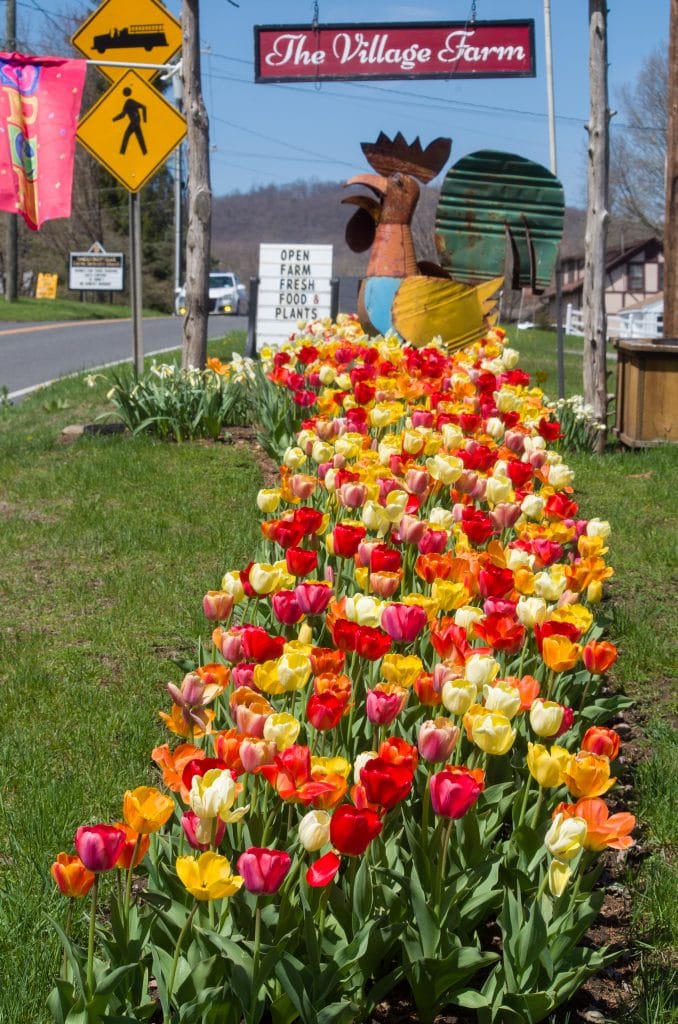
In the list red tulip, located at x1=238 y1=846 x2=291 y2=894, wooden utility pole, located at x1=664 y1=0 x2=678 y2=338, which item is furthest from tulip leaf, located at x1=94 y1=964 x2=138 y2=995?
wooden utility pole, located at x1=664 y1=0 x2=678 y2=338

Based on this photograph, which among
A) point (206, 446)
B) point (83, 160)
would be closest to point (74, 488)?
point (206, 446)

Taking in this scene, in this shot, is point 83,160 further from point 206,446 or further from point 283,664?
point 283,664

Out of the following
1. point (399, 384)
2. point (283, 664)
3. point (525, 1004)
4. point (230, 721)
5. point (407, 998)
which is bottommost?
Result: point (407, 998)

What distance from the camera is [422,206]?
5934 centimetres

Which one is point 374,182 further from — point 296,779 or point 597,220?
point 296,779

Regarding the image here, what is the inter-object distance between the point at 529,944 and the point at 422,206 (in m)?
59.6

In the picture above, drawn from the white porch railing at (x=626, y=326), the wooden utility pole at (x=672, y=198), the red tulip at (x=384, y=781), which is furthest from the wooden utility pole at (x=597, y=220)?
the white porch railing at (x=626, y=326)

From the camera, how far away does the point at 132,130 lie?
8.87 m

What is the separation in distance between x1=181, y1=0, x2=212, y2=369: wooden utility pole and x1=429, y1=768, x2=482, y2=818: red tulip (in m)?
8.15

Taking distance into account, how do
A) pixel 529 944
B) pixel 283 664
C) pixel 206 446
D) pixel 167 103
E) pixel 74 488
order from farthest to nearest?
pixel 167 103 → pixel 206 446 → pixel 74 488 → pixel 283 664 → pixel 529 944

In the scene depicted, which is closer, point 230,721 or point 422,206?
point 230,721

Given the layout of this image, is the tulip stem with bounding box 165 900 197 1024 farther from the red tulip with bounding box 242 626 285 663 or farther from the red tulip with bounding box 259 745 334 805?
the red tulip with bounding box 242 626 285 663

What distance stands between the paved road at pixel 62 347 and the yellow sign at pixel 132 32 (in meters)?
4.42

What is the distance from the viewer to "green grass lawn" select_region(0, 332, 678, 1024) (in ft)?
8.49
